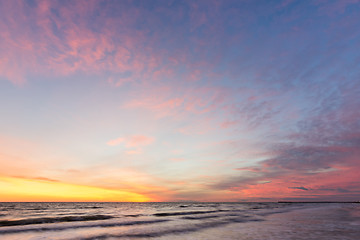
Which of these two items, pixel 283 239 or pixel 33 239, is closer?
pixel 283 239

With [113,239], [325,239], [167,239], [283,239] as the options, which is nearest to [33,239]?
[113,239]

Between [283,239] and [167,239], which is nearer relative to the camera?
[283,239]

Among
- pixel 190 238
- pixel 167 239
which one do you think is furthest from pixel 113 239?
pixel 190 238

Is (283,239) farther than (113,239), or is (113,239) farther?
(113,239)

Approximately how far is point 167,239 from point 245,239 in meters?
5.45

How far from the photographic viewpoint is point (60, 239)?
16016 millimetres

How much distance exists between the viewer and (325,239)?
14.3m

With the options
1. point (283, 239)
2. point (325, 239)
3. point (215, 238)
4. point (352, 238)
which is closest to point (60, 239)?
point (215, 238)

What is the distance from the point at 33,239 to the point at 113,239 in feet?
19.9

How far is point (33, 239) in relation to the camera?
15930 millimetres

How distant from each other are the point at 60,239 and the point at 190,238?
9655mm

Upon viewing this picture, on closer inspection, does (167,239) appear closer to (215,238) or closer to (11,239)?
(215,238)

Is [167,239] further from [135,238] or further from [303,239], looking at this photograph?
[303,239]

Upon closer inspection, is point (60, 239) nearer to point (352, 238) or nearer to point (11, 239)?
point (11, 239)
